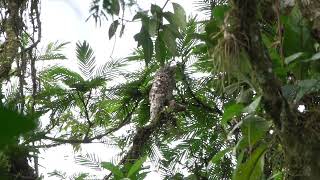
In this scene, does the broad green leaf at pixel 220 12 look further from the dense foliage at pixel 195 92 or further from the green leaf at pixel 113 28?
the green leaf at pixel 113 28

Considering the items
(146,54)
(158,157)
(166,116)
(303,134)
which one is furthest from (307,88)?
(158,157)

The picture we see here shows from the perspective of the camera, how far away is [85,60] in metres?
2.12

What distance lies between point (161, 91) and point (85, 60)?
1.31ft

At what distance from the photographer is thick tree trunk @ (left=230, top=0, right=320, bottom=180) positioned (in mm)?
851

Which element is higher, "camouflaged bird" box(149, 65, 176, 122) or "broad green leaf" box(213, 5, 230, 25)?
"broad green leaf" box(213, 5, 230, 25)

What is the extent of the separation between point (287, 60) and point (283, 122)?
0.89ft

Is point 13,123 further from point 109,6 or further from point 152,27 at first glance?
point 152,27

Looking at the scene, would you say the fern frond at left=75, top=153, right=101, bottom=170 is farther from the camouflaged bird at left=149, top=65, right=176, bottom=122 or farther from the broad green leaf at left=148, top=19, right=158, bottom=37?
the broad green leaf at left=148, top=19, right=158, bottom=37

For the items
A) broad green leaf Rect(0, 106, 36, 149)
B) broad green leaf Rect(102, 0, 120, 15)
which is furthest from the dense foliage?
broad green leaf Rect(0, 106, 36, 149)

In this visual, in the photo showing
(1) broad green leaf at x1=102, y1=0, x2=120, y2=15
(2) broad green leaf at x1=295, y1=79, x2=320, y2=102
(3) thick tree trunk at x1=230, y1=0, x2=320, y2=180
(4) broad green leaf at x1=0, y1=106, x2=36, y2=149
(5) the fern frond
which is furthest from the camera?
(5) the fern frond

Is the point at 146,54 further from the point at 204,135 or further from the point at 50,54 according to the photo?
the point at 50,54

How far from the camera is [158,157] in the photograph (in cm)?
206

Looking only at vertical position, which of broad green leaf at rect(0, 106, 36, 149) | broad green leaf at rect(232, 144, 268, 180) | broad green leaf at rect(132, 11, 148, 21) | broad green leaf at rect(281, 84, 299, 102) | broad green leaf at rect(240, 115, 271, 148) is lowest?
broad green leaf at rect(232, 144, 268, 180)

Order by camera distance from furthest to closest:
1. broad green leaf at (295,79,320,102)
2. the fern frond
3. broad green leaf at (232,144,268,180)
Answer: the fern frond → broad green leaf at (232,144,268,180) → broad green leaf at (295,79,320,102)
